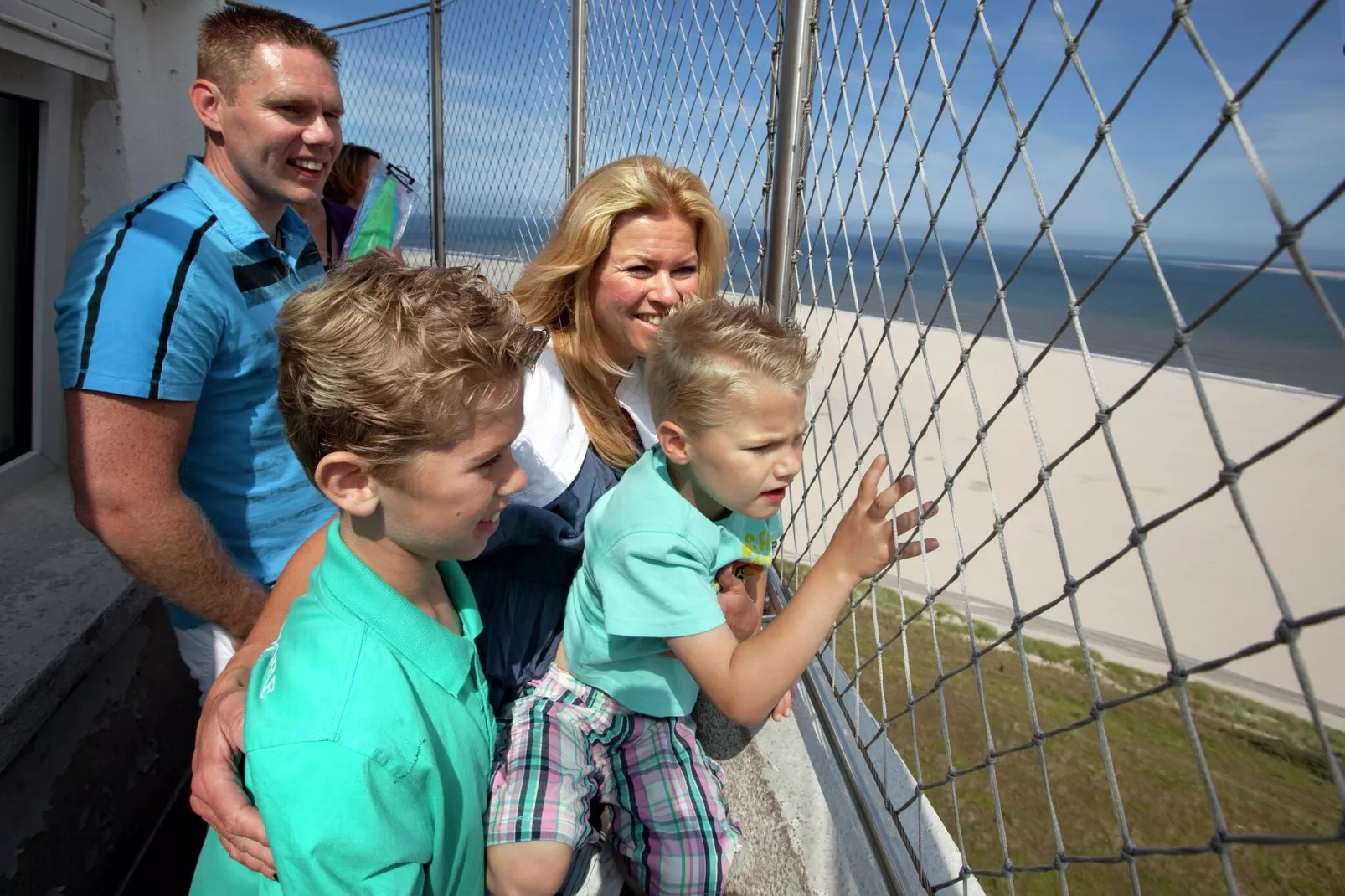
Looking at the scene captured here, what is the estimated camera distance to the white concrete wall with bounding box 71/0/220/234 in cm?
222

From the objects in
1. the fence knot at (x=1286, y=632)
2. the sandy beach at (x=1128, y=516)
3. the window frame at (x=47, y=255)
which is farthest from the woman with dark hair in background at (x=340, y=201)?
the fence knot at (x=1286, y=632)

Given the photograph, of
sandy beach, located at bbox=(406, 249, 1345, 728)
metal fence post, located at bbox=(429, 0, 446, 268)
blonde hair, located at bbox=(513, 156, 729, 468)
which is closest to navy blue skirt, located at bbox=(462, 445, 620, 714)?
blonde hair, located at bbox=(513, 156, 729, 468)

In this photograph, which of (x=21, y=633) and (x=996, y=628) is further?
(x=996, y=628)

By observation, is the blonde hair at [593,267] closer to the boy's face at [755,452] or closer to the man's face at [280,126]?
the boy's face at [755,452]

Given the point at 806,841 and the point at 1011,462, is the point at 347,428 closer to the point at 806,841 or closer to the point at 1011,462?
the point at 806,841

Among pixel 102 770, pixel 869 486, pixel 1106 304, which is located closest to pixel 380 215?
pixel 102 770

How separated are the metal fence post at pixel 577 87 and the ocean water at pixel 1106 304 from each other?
76cm

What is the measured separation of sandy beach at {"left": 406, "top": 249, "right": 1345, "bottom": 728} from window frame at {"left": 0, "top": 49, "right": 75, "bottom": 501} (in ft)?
6.46

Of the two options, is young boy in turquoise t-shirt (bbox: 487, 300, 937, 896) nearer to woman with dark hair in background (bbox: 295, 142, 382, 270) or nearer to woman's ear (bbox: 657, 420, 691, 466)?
woman's ear (bbox: 657, 420, 691, 466)

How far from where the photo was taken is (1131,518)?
2.42 metres

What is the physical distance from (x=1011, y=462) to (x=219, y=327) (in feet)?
19.3

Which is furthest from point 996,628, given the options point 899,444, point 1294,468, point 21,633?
point 1294,468

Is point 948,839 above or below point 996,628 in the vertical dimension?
above

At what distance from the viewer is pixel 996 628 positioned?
12.0 feet
